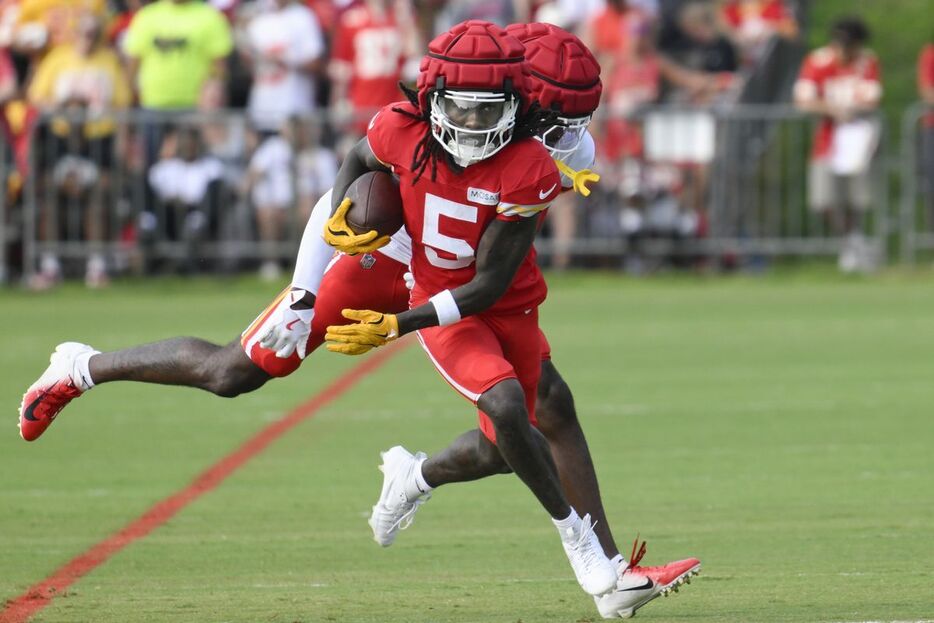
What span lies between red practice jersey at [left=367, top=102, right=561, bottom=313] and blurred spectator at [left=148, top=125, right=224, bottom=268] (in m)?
9.41

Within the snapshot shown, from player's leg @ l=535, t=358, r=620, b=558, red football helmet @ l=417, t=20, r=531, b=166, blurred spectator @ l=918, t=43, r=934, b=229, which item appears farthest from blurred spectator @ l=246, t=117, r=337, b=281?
red football helmet @ l=417, t=20, r=531, b=166

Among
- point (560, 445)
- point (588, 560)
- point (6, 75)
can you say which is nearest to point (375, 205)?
point (560, 445)

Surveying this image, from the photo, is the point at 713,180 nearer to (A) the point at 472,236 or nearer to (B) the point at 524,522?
(B) the point at 524,522

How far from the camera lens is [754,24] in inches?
679

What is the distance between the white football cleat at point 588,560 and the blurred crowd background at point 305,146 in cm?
→ 965

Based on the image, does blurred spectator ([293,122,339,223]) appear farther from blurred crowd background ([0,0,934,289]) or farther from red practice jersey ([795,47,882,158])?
red practice jersey ([795,47,882,158])

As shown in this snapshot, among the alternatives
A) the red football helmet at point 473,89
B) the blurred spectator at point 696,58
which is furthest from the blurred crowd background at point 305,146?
the red football helmet at point 473,89

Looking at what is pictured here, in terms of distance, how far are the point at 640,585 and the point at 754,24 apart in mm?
12520

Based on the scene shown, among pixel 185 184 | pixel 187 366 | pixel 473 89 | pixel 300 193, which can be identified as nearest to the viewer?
pixel 473 89

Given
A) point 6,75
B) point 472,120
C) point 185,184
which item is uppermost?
point 472,120

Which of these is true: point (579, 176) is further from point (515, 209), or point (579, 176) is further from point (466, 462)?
point (466, 462)

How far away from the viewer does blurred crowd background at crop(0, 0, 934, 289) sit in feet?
49.3

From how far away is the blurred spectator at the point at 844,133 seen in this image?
15.4 m

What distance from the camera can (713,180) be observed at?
50.7ft
